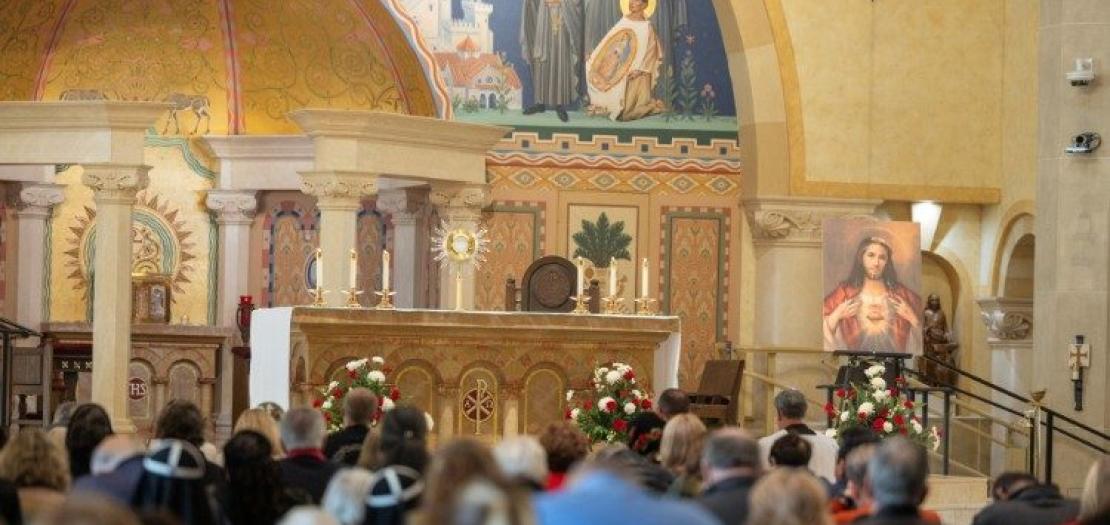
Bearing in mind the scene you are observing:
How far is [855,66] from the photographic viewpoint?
2119cm

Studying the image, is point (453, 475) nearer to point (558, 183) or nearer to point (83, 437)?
point (83, 437)

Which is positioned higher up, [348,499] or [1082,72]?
[1082,72]

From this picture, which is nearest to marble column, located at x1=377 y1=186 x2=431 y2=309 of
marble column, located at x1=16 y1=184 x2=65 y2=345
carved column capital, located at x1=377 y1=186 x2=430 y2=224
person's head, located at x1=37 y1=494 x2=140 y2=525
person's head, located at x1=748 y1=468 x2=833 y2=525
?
carved column capital, located at x1=377 y1=186 x2=430 y2=224

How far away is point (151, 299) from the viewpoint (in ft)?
72.2

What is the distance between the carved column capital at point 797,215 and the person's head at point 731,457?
1334 cm

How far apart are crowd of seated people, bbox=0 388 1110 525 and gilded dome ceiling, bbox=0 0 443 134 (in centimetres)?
1251

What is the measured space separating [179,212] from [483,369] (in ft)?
22.9

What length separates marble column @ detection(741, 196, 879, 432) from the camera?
21.0 meters

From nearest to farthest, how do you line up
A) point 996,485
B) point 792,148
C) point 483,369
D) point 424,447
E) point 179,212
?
point 424,447
point 996,485
point 483,369
point 792,148
point 179,212

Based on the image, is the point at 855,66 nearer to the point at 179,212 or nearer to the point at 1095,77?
the point at 1095,77

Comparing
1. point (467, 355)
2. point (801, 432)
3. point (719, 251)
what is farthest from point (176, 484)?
point (719, 251)

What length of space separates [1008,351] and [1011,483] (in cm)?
1311

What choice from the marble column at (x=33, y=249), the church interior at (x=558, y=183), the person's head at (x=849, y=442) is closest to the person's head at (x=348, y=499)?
the person's head at (x=849, y=442)

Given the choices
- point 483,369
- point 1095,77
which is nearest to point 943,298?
point 1095,77
